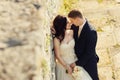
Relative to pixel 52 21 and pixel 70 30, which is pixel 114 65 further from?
pixel 52 21

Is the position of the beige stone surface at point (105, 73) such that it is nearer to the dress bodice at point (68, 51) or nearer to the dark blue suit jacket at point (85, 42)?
the dark blue suit jacket at point (85, 42)

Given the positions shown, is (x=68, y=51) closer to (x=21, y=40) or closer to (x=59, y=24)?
(x=59, y=24)

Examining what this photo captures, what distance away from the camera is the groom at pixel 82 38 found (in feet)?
15.6

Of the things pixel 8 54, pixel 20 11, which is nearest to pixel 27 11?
pixel 20 11

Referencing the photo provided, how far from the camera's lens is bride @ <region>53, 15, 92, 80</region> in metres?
4.40

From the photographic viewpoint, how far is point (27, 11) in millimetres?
2197

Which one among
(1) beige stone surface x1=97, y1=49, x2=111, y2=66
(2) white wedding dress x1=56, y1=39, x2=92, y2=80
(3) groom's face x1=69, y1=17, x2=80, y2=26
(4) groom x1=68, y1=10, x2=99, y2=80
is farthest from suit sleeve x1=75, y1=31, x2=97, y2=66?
(1) beige stone surface x1=97, y1=49, x2=111, y2=66

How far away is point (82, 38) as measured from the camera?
15.8 feet

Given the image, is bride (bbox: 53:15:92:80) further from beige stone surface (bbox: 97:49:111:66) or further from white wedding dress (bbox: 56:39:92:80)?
beige stone surface (bbox: 97:49:111:66)

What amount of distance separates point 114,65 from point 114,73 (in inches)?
11.1

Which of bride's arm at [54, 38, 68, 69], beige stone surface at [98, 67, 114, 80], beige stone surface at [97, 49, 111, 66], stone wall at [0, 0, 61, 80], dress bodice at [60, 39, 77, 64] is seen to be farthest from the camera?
beige stone surface at [97, 49, 111, 66]

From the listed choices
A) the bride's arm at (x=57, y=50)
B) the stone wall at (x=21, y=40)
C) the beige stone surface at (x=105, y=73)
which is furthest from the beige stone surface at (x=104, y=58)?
the stone wall at (x=21, y=40)

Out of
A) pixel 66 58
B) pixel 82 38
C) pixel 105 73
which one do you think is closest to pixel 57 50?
pixel 66 58

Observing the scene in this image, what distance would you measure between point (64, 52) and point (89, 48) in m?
0.37
